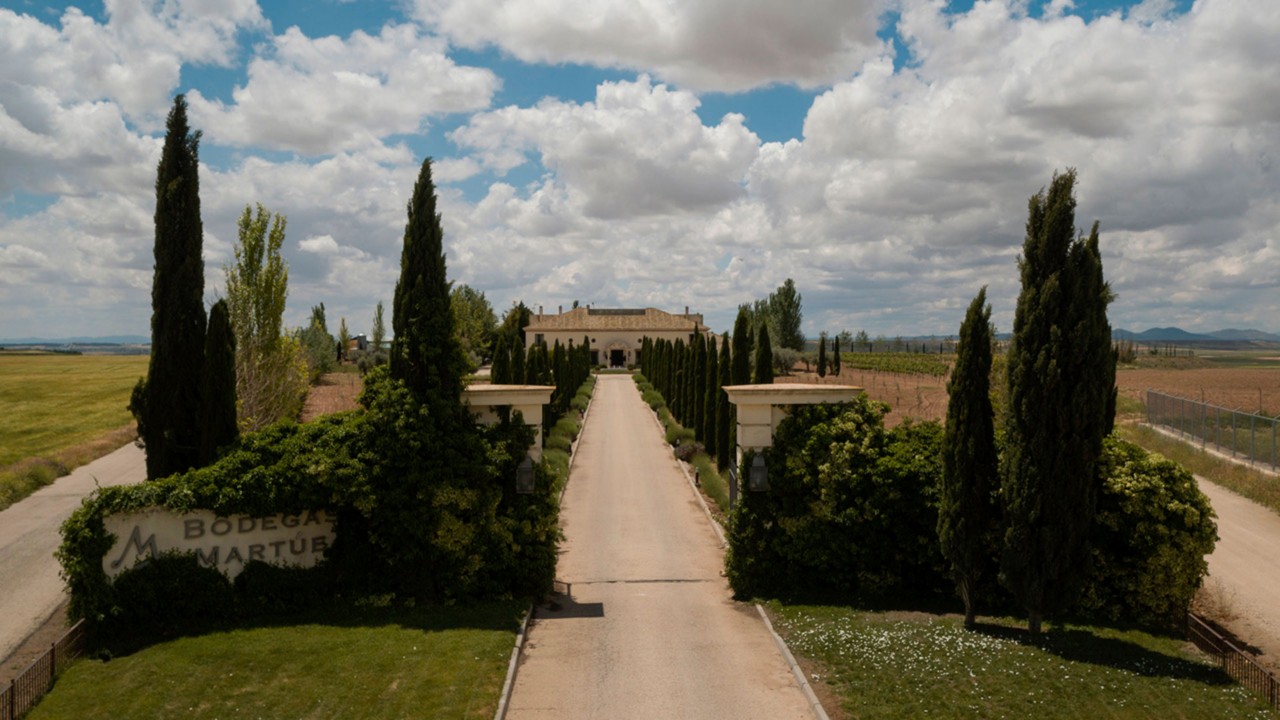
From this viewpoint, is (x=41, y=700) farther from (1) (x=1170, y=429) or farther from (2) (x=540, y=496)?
(1) (x=1170, y=429)

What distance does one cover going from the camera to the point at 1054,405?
10.7 meters

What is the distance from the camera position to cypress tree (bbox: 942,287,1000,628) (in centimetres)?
1124

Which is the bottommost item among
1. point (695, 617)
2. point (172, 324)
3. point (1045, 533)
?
point (695, 617)

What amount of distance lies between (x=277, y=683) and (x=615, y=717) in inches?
162

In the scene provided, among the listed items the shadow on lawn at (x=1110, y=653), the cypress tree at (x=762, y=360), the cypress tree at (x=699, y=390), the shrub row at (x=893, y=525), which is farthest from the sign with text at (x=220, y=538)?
the cypress tree at (x=699, y=390)

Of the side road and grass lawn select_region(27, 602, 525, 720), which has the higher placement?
grass lawn select_region(27, 602, 525, 720)

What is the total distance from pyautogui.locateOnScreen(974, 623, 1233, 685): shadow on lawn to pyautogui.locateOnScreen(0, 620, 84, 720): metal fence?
11960mm

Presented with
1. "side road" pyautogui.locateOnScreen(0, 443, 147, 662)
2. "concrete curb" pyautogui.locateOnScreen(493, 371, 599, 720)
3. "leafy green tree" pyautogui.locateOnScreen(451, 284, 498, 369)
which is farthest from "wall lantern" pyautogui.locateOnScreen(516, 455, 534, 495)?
"leafy green tree" pyautogui.locateOnScreen(451, 284, 498, 369)

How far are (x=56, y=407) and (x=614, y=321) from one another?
55.2 meters

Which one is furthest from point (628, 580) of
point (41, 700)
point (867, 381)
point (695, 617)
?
point (867, 381)

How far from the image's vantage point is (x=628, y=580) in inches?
590

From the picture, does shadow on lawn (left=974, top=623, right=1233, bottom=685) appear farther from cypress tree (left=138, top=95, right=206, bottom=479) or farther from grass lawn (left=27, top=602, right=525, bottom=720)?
cypress tree (left=138, top=95, right=206, bottom=479)

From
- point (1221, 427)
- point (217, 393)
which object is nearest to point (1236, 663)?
point (217, 393)

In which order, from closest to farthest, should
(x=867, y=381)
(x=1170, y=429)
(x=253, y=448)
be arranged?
(x=253, y=448)
(x=1170, y=429)
(x=867, y=381)
